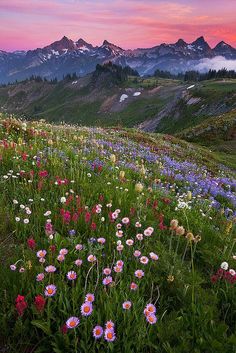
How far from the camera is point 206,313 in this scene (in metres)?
3.69

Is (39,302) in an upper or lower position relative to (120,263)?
upper

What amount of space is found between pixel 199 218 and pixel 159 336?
3340mm

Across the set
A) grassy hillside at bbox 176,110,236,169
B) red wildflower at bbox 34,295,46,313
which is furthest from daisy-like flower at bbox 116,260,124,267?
grassy hillside at bbox 176,110,236,169

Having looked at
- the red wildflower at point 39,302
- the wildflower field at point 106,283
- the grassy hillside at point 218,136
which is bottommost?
the grassy hillside at point 218,136

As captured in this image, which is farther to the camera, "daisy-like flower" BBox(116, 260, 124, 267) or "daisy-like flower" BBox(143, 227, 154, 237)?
"daisy-like flower" BBox(143, 227, 154, 237)

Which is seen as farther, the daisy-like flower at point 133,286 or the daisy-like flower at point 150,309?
the daisy-like flower at point 133,286

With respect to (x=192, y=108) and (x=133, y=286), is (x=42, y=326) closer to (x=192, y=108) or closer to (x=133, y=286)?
(x=133, y=286)

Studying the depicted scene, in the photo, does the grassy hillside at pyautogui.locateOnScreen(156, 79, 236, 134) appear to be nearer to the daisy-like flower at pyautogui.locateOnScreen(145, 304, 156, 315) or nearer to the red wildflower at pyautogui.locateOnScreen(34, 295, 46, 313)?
the daisy-like flower at pyautogui.locateOnScreen(145, 304, 156, 315)

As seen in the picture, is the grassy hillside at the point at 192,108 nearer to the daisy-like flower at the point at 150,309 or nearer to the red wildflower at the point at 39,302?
the daisy-like flower at the point at 150,309

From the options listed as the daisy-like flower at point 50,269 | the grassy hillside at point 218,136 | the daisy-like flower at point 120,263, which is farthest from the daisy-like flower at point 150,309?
the grassy hillside at point 218,136

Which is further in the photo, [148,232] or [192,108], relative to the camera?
[192,108]

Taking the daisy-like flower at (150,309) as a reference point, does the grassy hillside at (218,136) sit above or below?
below

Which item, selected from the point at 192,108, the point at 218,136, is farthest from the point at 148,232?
the point at 192,108

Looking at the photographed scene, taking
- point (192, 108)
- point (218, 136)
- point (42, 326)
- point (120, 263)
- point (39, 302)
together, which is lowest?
point (192, 108)
